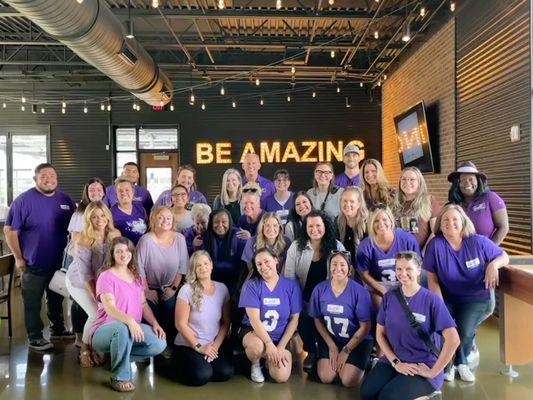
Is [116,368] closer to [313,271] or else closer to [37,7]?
[313,271]

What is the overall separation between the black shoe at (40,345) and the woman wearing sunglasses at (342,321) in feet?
8.37

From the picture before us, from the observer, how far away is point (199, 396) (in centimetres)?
344

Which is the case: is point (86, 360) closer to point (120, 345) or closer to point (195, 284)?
point (120, 345)

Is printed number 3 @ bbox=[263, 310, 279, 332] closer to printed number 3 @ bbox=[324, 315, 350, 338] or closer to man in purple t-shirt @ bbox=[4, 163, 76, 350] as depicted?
printed number 3 @ bbox=[324, 315, 350, 338]

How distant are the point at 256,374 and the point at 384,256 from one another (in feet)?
4.44

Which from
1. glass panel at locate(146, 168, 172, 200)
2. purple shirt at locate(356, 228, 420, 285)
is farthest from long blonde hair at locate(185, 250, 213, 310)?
glass panel at locate(146, 168, 172, 200)

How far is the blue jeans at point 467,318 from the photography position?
3.61 meters

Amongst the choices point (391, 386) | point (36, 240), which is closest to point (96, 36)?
point (36, 240)

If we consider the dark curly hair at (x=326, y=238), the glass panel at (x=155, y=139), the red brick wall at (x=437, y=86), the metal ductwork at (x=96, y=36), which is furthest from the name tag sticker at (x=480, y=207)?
the glass panel at (x=155, y=139)

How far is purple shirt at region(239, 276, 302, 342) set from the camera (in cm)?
365

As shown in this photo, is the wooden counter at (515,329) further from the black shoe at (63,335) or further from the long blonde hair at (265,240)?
the black shoe at (63,335)

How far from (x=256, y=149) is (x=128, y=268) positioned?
7824 millimetres

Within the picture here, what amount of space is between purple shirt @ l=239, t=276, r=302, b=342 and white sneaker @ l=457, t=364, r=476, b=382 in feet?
4.35

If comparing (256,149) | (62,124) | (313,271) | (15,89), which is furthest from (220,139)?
(313,271)
